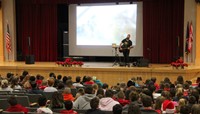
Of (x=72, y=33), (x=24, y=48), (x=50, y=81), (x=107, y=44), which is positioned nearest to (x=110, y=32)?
(x=107, y=44)

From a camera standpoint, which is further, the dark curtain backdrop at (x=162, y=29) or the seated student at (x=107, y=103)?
the dark curtain backdrop at (x=162, y=29)

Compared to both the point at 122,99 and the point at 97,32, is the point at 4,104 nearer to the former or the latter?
the point at 122,99

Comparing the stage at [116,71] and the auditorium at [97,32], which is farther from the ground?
the auditorium at [97,32]

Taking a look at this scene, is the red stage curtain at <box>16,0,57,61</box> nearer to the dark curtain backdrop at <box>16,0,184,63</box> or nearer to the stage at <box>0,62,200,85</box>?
the dark curtain backdrop at <box>16,0,184,63</box>

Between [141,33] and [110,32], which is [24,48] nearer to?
[110,32]

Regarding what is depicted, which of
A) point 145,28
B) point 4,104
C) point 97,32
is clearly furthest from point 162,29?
point 4,104

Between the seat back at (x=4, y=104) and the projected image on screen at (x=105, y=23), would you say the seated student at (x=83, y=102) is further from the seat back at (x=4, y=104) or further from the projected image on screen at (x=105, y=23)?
the projected image on screen at (x=105, y=23)

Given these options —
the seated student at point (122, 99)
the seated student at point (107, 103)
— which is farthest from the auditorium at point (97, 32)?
the seated student at point (107, 103)

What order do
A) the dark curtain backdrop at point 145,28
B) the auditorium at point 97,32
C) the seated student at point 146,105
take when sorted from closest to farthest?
the seated student at point 146,105 < the auditorium at point 97,32 < the dark curtain backdrop at point 145,28

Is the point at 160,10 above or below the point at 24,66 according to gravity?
above

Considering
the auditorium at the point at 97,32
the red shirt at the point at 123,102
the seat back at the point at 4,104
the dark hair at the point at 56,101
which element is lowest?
the seat back at the point at 4,104

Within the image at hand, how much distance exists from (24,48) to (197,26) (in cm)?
985

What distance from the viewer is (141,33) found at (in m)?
17.3

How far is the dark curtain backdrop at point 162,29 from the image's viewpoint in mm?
16516
